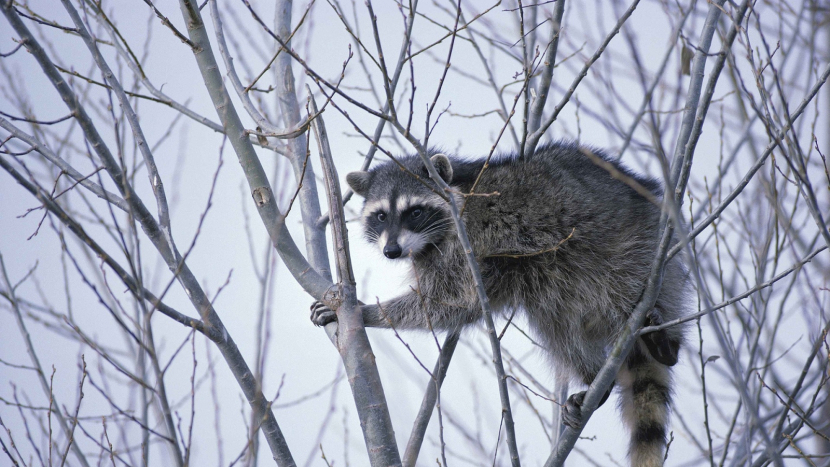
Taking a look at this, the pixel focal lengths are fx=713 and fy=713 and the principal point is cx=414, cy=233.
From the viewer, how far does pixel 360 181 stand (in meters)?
4.46

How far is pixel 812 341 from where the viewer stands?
292 centimetres

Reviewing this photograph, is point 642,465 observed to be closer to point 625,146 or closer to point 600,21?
point 625,146

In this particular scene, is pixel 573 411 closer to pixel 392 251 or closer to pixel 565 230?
pixel 565 230

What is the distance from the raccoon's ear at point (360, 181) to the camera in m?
4.42

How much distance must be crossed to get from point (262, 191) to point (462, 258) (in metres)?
1.47

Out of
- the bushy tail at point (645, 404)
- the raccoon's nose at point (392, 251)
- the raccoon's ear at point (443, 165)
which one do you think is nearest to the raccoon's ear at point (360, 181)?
the raccoon's ear at point (443, 165)

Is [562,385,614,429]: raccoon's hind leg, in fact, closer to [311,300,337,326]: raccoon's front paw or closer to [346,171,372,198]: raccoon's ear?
[311,300,337,326]: raccoon's front paw

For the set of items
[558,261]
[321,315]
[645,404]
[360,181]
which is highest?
[360,181]

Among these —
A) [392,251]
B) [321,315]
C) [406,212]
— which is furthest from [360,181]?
[321,315]

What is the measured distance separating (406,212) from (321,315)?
3.27ft

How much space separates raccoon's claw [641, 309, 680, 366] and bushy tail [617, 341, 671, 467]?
0.23 metres

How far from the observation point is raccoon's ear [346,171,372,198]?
174 inches

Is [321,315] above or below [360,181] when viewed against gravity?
below

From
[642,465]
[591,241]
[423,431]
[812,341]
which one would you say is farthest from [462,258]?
[812,341]
